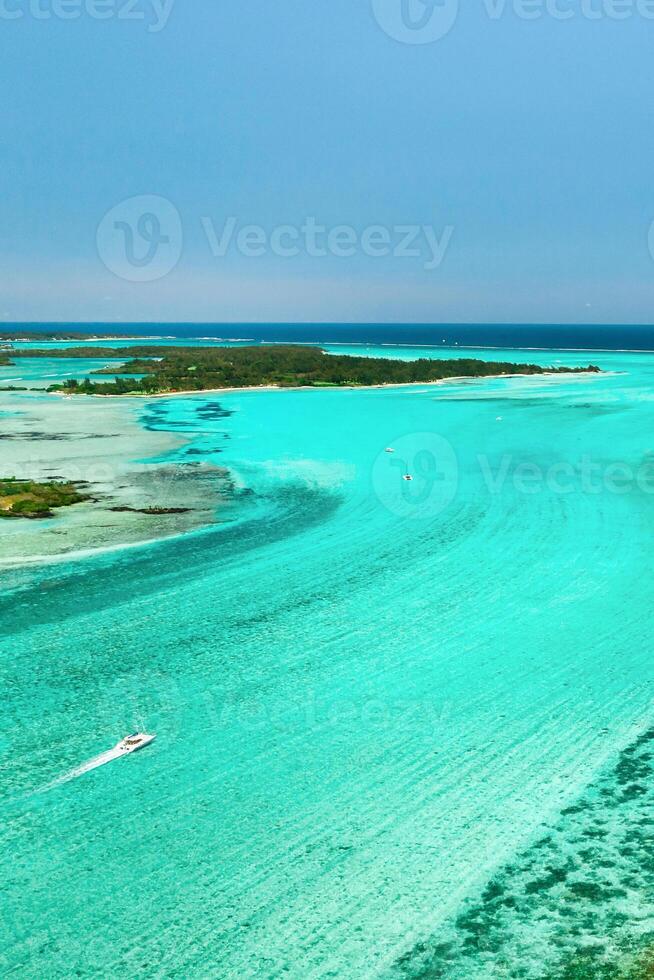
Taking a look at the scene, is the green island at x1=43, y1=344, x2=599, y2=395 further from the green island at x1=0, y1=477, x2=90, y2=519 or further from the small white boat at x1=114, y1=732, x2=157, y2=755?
the small white boat at x1=114, y1=732, x2=157, y2=755

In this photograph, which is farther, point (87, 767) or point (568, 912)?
point (87, 767)

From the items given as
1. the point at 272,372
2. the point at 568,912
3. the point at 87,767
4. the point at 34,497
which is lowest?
the point at 568,912

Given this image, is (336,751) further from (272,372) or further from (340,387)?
(272,372)

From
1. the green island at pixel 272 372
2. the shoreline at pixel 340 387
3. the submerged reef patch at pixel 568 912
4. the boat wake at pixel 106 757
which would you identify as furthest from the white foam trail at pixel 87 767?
the green island at pixel 272 372

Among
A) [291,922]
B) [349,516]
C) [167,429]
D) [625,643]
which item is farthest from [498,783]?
[167,429]

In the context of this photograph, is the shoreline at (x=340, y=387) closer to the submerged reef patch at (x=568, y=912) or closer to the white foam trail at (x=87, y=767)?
the white foam trail at (x=87, y=767)

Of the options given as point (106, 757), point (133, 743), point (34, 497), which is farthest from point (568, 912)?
point (34, 497)

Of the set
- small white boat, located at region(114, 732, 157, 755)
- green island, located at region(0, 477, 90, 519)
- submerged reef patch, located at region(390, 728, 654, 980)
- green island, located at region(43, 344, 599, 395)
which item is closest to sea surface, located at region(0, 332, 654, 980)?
submerged reef patch, located at region(390, 728, 654, 980)
